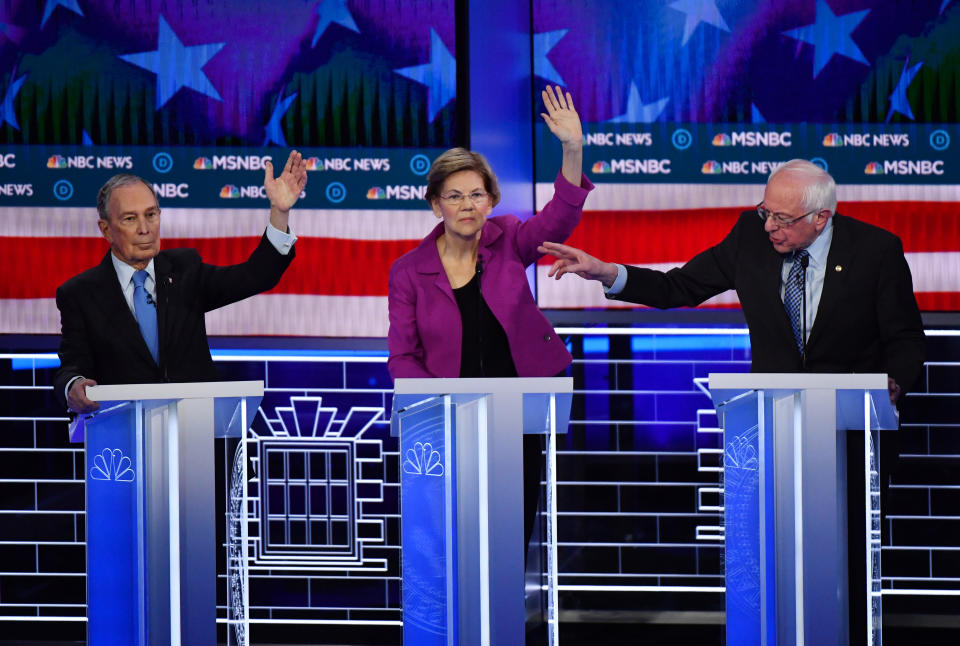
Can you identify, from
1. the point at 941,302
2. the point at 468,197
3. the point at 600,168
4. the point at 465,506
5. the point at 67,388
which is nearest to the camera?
the point at 465,506

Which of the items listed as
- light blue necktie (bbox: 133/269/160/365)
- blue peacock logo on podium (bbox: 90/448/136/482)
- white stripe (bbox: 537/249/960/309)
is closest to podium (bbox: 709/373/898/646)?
blue peacock logo on podium (bbox: 90/448/136/482)

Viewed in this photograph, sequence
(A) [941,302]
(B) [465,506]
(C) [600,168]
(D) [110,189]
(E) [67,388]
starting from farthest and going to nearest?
(C) [600,168]
(A) [941,302]
(D) [110,189]
(E) [67,388]
(B) [465,506]

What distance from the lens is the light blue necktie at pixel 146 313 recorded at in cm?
321

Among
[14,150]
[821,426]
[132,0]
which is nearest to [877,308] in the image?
[821,426]

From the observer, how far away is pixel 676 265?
14.2 feet

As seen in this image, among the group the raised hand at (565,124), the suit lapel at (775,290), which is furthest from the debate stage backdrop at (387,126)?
the suit lapel at (775,290)

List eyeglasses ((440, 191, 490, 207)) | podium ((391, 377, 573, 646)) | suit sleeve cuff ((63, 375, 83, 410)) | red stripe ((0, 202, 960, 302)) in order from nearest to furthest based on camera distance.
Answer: podium ((391, 377, 573, 646)), suit sleeve cuff ((63, 375, 83, 410)), eyeglasses ((440, 191, 490, 207)), red stripe ((0, 202, 960, 302))

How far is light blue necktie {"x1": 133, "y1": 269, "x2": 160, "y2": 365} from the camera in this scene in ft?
10.5

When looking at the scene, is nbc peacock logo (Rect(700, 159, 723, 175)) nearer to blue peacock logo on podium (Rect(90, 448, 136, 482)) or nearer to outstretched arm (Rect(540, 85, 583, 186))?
outstretched arm (Rect(540, 85, 583, 186))

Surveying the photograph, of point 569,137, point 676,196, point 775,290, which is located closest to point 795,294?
point 775,290

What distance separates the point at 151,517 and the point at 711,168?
2652 millimetres

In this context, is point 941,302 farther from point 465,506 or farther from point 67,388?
point 67,388

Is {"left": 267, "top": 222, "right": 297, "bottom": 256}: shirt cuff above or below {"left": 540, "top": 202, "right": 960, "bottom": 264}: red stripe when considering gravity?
below

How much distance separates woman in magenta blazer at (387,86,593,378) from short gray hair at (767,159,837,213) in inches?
22.8
